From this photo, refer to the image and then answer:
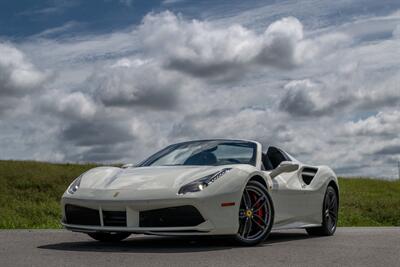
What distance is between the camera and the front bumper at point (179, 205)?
789 cm

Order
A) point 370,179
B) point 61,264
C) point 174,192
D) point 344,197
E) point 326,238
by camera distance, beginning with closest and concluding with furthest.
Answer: point 61,264, point 174,192, point 326,238, point 344,197, point 370,179

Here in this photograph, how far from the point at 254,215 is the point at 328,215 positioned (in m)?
2.89

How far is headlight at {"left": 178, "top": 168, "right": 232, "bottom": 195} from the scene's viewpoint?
799cm

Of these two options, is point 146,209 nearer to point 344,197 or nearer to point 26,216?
point 26,216

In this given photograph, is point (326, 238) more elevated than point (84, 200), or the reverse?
point (84, 200)

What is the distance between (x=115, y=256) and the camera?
23.9 feet

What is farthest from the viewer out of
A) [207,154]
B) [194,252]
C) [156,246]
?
[207,154]

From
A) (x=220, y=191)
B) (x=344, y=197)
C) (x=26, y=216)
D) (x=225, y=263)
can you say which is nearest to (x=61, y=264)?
(x=225, y=263)

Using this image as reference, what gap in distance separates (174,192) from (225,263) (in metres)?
1.43

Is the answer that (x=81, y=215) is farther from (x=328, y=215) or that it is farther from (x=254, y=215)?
(x=328, y=215)

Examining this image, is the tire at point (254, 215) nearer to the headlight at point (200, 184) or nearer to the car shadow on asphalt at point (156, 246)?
the car shadow on asphalt at point (156, 246)

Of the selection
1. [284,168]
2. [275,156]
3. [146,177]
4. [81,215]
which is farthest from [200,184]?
[275,156]

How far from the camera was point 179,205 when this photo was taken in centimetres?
790

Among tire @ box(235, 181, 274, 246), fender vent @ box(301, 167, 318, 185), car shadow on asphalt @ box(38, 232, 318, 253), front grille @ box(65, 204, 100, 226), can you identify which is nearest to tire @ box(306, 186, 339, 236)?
fender vent @ box(301, 167, 318, 185)
